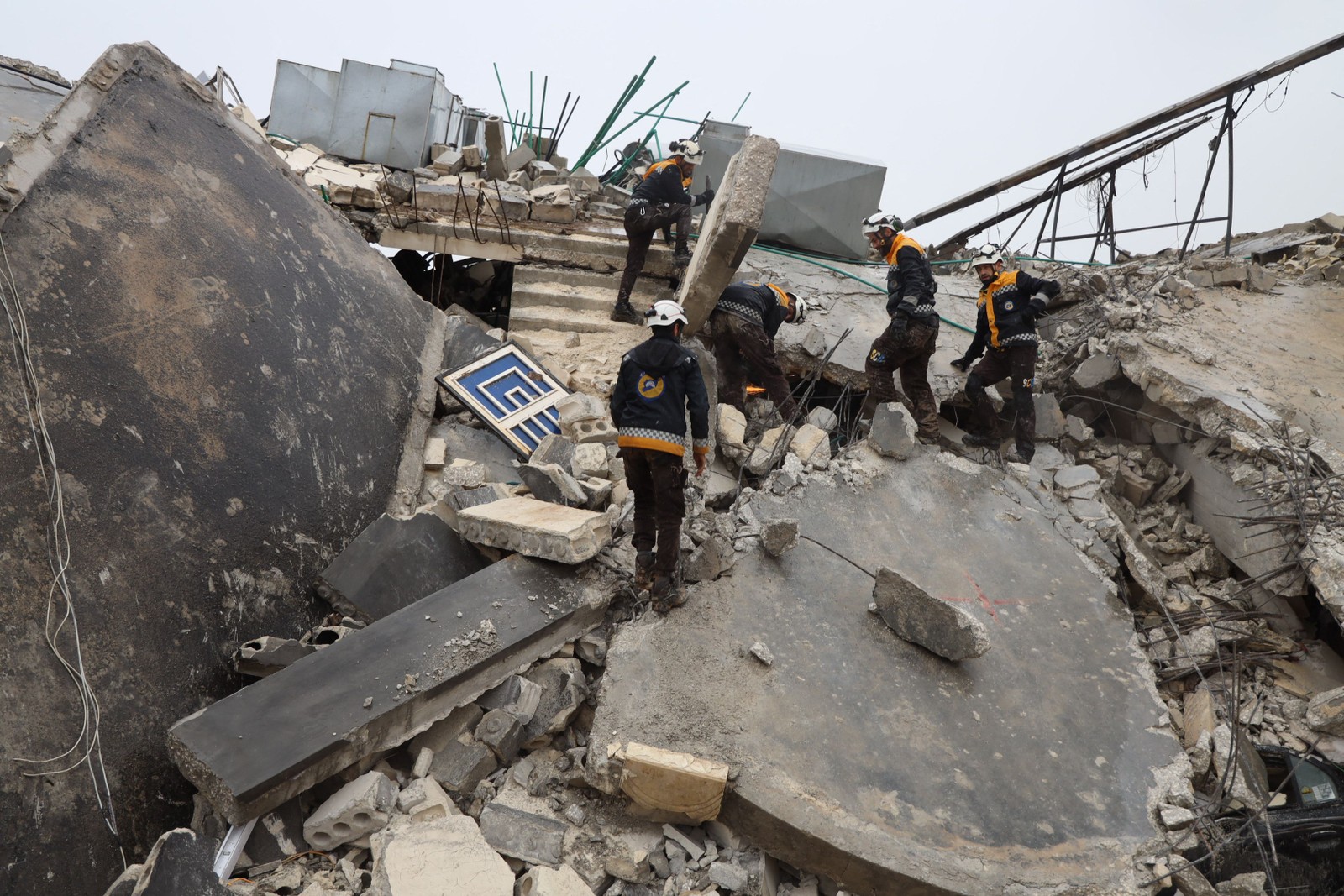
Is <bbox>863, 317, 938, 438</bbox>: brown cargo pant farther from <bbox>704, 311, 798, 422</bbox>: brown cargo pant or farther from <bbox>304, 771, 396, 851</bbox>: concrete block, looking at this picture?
<bbox>304, 771, 396, 851</bbox>: concrete block

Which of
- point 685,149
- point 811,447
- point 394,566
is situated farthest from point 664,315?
point 685,149

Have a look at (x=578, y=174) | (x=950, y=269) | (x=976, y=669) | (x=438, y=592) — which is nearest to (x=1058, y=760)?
(x=976, y=669)

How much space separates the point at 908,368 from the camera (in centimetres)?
656

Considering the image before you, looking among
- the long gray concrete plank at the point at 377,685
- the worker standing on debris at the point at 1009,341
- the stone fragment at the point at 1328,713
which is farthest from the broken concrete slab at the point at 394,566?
the stone fragment at the point at 1328,713

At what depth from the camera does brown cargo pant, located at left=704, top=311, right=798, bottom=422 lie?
6.64 metres

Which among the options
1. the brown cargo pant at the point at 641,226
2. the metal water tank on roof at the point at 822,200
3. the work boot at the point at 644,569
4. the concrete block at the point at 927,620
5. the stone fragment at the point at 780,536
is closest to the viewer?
the concrete block at the point at 927,620

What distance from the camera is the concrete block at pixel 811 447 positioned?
228 inches

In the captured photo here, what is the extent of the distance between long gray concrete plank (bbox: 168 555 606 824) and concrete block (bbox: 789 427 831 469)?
1927 mm

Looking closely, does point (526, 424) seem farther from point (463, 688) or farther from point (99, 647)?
point (99, 647)

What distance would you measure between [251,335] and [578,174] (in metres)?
5.86

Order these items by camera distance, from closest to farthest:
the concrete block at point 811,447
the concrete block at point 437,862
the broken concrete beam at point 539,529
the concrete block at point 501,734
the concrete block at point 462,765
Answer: the concrete block at point 437,862
the concrete block at point 462,765
the concrete block at point 501,734
the broken concrete beam at point 539,529
the concrete block at point 811,447

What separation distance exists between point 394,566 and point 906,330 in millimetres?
3949

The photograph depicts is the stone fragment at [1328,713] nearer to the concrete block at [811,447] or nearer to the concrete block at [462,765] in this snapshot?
the concrete block at [811,447]

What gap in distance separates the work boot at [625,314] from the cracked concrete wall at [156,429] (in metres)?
2.48
